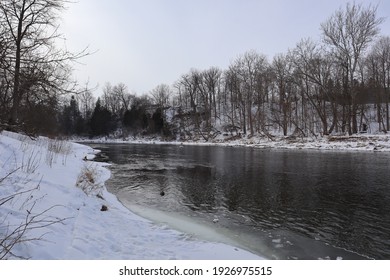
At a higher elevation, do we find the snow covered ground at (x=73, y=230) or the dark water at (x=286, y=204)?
the snow covered ground at (x=73, y=230)

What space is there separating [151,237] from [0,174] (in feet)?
12.4

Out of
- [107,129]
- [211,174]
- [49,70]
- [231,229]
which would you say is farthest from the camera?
[107,129]

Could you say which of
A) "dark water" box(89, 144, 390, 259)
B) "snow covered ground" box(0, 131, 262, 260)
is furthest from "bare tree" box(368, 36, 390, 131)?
"snow covered ground" box(0, 131, 262, 260)

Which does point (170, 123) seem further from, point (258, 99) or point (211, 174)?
point (211, 174)

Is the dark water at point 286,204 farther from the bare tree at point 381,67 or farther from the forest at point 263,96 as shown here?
the bare tree at point 381,67

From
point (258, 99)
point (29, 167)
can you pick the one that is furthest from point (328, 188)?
point (258, 99)

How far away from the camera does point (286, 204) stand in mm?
9570

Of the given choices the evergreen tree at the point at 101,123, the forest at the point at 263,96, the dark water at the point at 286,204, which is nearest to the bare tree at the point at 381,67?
the forest at the point at 263,96

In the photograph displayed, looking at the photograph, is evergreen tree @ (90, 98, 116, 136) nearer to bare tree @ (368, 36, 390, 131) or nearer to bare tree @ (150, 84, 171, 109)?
bare tree @ (150, 84, 171, 109)

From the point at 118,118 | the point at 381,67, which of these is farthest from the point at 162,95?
the point at 381,67

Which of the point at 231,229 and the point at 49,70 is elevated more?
the point at 49,70

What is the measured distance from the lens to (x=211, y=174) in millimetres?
16078

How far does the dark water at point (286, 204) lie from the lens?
21.2ft

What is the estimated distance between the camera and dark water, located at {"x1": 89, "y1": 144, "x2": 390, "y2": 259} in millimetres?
6474
